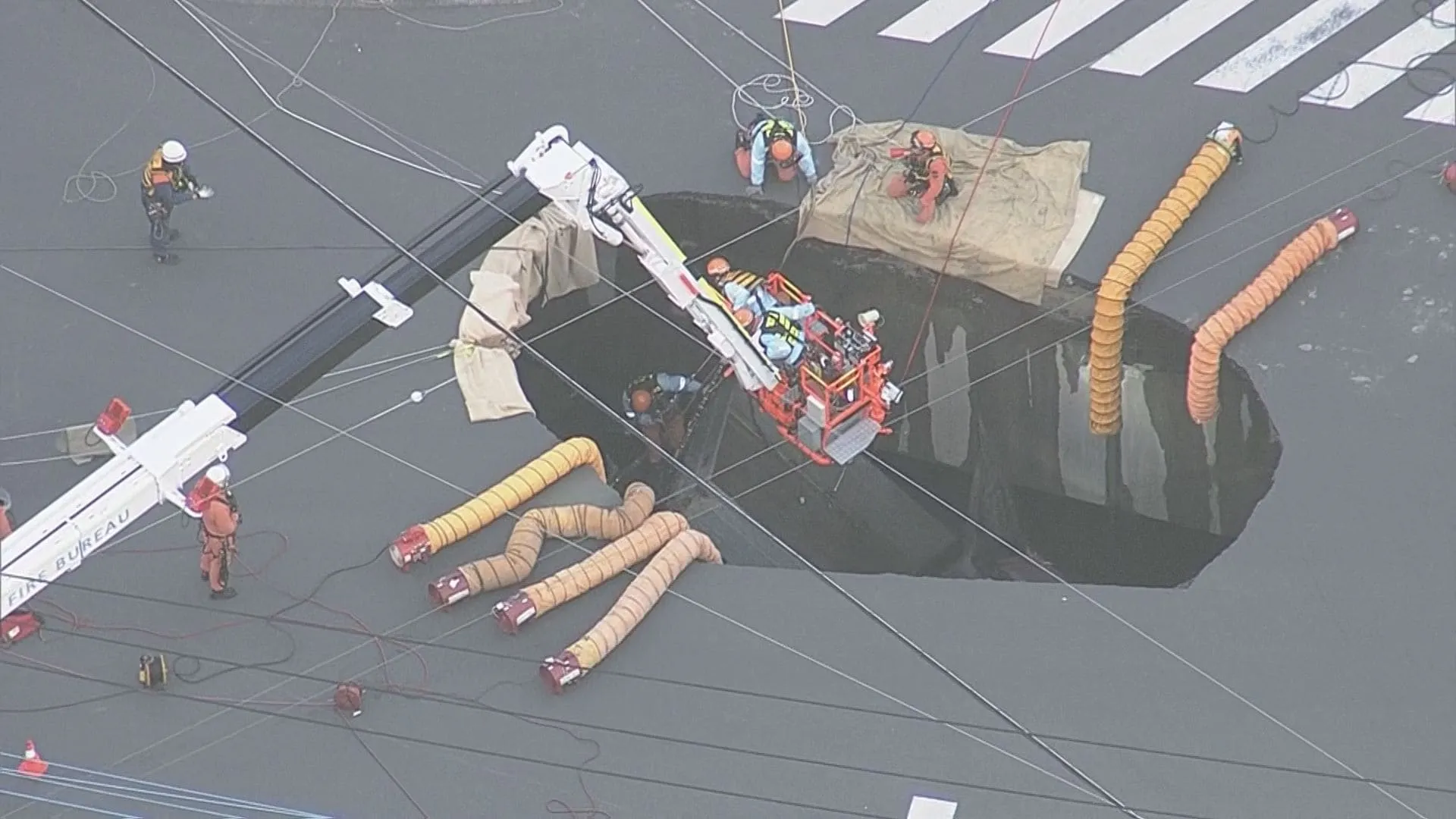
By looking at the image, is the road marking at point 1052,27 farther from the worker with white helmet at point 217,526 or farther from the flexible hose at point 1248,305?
the worker with white helmet at point 217,526

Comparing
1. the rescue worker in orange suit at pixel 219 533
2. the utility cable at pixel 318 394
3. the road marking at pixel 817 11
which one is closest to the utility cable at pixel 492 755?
the rescue worker in orange suit at pixel 219 533

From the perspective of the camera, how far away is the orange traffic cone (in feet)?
85.4

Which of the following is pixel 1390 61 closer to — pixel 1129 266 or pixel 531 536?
pixel 1129 266

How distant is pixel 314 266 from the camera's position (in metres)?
30.8

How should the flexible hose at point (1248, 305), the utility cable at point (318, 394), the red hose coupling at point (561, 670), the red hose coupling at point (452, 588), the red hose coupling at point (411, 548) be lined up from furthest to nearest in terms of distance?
the flexible hose at point (1248, 305) < the utility cable at point (318, 394) < the red hose coupling at point (411, 548) < the red hose coupling at point (452, 588) < the red hose coupling at point (561, 670)

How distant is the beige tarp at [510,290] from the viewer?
29391mm

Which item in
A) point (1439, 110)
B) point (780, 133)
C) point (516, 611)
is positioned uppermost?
point (1439, 110)

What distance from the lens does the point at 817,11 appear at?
33.8 metres

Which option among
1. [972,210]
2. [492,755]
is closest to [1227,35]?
[972,210]

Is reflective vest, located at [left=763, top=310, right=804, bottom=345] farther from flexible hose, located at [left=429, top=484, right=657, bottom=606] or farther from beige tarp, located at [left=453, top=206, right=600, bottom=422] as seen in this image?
beige tarp, located at [left=453, top=206, right=600, bottom=422]

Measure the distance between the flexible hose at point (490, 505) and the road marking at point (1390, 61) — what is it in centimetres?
1167

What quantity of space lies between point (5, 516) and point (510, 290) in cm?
698

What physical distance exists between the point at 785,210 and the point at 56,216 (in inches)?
384

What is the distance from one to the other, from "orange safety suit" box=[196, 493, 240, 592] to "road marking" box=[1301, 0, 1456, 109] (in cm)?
1579
